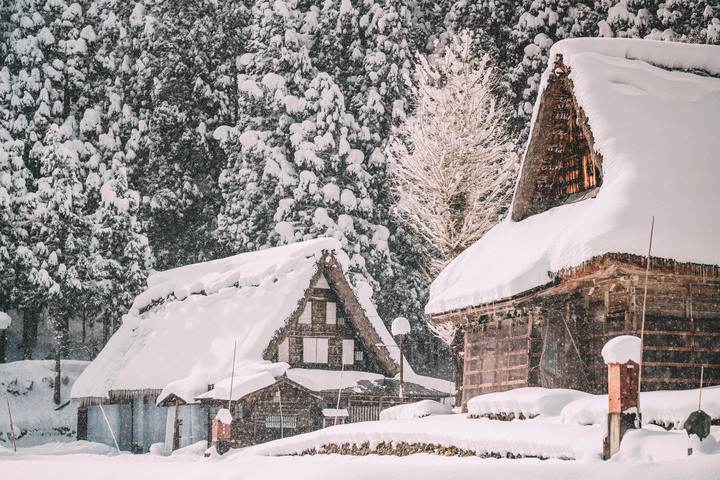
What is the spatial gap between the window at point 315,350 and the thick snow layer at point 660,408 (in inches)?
570

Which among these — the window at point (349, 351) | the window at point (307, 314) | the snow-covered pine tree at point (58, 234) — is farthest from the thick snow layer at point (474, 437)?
the snow-covered pine tree at point (58, 234)

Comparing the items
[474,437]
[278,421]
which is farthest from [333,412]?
[474,437]

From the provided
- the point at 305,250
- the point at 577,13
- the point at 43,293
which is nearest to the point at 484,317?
the point at 305,250

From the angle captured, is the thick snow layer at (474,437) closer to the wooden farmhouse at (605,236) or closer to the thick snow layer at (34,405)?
the wooden farmhouse at (605,236)

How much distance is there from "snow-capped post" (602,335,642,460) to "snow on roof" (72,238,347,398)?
14699 mm

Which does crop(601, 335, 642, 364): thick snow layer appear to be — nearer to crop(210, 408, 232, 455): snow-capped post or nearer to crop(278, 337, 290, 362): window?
crop(210, 408, 232, 455): snow-capped post

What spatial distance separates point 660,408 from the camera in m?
11.4

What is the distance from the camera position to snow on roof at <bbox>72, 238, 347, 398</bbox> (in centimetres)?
2580

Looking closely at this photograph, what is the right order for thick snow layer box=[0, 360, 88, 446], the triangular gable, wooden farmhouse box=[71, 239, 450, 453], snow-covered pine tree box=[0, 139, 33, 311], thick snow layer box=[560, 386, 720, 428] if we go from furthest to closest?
snow-covered pine tree box=[0, 139, 33, 311] < thick snow layer box=[0, 360, 88, 446] < the triangular gable < wooden farmhouse box=[71, 239, 450, 453] < thick snow layer box=[560, 386, 720, 428]

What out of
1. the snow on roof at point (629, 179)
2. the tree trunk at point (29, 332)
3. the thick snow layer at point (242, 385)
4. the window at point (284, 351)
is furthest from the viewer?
the tree trunk at point (29, 332)

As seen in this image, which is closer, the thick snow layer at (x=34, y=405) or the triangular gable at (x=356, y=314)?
the triangular gable at (x=356, y=314)

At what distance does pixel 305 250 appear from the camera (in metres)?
27.3

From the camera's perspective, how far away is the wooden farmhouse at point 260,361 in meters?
24.7

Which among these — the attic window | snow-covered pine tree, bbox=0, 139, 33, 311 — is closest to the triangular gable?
the attic window
